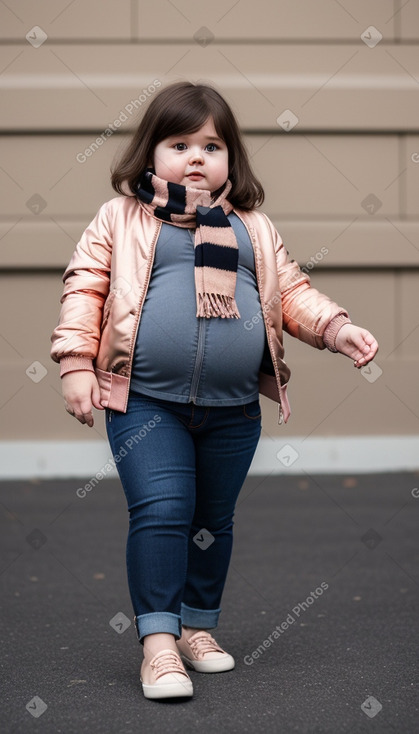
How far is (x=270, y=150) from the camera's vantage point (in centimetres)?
743

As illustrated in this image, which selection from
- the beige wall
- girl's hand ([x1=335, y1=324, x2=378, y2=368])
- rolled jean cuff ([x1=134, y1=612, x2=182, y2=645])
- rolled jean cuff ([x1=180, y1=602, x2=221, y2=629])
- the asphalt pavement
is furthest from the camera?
the beige wall

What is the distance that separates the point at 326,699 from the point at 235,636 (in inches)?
30.6

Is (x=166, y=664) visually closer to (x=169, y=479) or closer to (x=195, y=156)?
(x=169, y=479)

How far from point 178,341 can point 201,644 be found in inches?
38.0

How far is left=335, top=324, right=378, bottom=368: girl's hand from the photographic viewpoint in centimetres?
318

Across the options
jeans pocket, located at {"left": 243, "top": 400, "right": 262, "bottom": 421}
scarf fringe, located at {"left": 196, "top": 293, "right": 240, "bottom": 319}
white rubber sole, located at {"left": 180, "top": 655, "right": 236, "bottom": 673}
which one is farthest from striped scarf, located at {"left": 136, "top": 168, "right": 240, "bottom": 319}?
white rubber sole, located at {"left": 180, "top": 655, "right": 236, "bottom": 673}

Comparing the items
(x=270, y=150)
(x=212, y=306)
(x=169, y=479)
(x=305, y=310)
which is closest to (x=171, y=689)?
(x=169, y=479)

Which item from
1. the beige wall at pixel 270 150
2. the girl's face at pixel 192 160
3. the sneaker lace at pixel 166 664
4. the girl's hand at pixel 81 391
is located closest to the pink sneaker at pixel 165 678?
the sneaker lace at pixel 166 664

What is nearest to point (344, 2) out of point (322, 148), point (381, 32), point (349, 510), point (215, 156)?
point (381, 32)

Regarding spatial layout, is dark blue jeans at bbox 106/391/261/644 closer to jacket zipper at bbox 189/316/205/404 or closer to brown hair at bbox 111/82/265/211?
jacket zipper at bbox 189/316/205/404

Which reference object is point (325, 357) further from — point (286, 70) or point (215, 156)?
point (215, 156)

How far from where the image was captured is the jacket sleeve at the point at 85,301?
3117 millimetres

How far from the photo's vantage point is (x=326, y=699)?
3053mm

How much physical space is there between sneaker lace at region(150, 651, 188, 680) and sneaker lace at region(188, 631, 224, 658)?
0.33m
